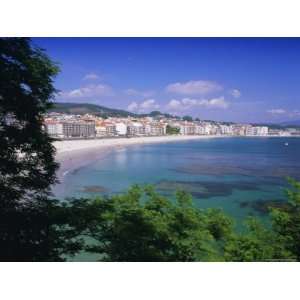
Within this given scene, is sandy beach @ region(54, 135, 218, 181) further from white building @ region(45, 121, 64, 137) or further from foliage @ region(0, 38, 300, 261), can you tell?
foliage @ region(0, 38, 300, 261)

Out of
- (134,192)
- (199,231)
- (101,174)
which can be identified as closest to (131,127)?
(101,174)

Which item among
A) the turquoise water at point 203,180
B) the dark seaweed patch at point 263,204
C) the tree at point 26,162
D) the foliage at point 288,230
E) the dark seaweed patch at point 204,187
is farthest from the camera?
the dark seaweed patch at point 204,187

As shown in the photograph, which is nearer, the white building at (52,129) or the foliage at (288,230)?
the foliage at (288,230)

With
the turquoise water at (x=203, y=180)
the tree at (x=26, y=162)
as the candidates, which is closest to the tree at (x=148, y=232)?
the tree at (x=26, y=162)

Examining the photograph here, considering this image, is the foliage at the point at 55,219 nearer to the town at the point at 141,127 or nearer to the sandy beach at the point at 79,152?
the town at the point at 141,127

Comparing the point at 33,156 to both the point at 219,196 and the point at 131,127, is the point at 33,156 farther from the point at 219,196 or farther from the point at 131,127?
the point at 131,127

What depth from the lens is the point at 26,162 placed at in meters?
2.79

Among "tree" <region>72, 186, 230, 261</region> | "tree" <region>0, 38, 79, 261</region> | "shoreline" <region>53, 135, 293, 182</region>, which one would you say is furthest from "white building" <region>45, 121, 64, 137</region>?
"shoreline" <region>53, 135, 293, 182</region>

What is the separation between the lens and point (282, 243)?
2.83m

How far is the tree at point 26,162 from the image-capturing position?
8.73 ft

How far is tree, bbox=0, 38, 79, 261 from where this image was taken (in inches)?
105

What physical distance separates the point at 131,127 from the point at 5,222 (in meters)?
5.61

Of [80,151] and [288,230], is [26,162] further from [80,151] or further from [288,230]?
[80,151]
